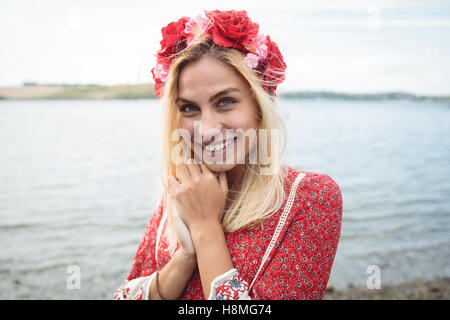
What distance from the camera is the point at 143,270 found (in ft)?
7.39

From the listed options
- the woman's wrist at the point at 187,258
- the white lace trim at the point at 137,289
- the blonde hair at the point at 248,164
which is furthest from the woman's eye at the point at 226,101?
the white lace trim at the point at 137,289

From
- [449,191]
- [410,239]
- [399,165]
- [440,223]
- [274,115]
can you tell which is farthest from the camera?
[399,165]

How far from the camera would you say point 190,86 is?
1963mm

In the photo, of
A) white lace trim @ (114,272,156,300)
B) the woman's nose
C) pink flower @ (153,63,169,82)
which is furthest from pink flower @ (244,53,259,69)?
white lace trim @ (114,272,156,300)

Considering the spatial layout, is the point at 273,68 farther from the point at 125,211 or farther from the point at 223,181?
the point at 125,211

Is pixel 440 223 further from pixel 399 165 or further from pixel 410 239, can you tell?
pixel 399 165

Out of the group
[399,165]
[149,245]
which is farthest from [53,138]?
[149,245]

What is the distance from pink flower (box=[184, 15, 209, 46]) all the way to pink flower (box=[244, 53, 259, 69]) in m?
0.27

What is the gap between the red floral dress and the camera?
5.70 feet

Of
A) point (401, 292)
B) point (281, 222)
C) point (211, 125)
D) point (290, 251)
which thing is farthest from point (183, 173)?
point (401, 292)

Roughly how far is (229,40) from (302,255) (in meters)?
1.12

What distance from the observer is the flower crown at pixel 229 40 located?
2.01m

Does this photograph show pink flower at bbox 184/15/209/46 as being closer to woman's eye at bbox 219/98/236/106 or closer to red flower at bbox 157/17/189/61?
red flower at bbox 157/17/189/61

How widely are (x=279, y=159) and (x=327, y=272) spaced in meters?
0.63
